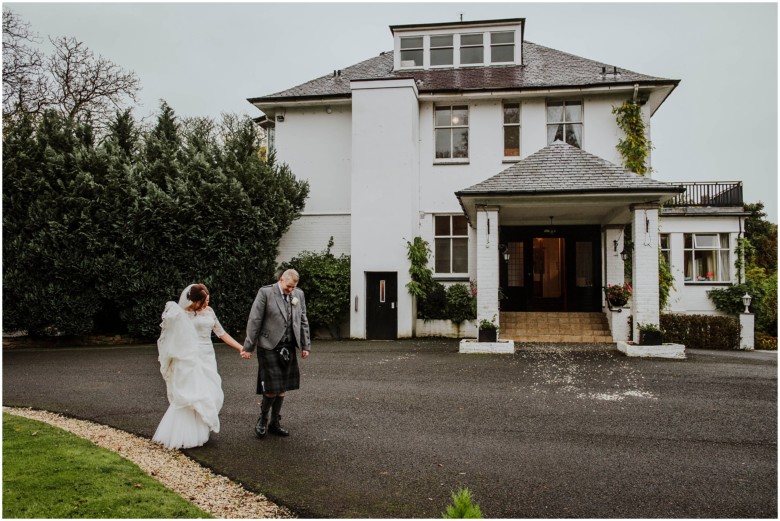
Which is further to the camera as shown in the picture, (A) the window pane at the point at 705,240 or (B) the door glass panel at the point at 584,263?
(A) the window pane at the point at 705,240

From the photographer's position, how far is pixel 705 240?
24.1m

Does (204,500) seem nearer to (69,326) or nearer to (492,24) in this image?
(69,326)

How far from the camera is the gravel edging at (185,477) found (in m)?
4.67

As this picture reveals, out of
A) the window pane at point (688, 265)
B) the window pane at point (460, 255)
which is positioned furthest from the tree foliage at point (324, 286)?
the window pane at point (688, 265)

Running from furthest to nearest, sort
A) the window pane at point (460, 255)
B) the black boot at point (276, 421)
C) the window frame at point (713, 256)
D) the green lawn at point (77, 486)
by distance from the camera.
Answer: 1. the window frame at point (713, 256)
2. the window pane at point (460, 255)
3. the black boot at point (276, 421)
4. the green lawn at point (77, 486)

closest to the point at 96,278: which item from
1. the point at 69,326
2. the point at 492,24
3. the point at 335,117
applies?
the point at 69,326

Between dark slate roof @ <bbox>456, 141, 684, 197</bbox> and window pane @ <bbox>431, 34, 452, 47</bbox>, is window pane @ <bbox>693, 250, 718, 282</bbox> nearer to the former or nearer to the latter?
dark slate roof @ <bbox>456, 141, 684, 197</bbox>

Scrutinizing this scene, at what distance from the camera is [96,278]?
16.1 m

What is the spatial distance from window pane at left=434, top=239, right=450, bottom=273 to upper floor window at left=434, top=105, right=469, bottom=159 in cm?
313

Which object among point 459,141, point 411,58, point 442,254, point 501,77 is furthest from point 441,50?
point 442,254

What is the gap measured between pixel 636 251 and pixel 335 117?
11513 millimetres

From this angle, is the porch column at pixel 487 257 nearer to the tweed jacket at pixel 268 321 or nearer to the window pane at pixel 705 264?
the tweed jacket at pixel 268 321

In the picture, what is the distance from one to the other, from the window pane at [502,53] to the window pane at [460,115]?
3526 mm

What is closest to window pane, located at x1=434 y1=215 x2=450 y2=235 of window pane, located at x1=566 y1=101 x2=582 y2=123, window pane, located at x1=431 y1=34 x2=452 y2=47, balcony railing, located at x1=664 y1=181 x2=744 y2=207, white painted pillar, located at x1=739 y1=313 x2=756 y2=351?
window pane, located at x1=566 y1=101 x2=582 y2=123
